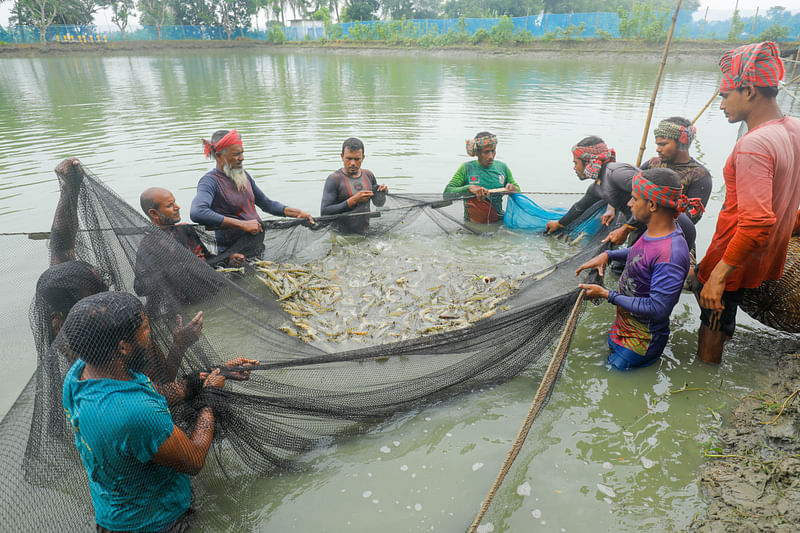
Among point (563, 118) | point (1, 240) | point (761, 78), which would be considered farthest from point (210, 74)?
point (761, 78)

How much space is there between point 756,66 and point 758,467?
2.76 m

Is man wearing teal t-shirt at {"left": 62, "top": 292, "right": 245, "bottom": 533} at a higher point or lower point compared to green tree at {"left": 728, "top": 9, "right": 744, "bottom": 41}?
lower

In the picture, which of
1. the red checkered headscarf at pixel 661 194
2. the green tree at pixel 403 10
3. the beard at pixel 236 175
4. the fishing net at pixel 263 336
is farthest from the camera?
the green tree at pixel 403 10

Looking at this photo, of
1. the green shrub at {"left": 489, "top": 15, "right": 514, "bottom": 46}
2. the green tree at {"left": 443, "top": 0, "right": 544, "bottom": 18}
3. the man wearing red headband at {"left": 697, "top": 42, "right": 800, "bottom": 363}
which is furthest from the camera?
the green tree at {"left": 443, "top": 0, "right": 544, "bottom": 18}

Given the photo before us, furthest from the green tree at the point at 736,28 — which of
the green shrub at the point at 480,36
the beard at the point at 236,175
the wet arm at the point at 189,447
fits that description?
the wet arm at the point at 189,447

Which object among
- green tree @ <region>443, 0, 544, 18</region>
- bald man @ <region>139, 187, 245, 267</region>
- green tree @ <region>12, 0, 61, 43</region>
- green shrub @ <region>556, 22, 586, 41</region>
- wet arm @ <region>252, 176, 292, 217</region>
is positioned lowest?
wet arm @ <region>252, 176, 292, 217</region>

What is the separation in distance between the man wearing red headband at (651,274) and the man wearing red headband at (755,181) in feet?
1.12

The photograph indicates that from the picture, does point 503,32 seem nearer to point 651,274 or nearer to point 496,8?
point 496,8

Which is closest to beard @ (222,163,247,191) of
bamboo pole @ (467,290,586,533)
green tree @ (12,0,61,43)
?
bamboo pole @ (467,290,586,533)

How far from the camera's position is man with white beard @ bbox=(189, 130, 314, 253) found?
504 centimetres

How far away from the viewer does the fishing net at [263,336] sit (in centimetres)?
248

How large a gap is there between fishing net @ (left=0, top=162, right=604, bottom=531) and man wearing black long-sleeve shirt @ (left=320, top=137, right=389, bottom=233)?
495mm

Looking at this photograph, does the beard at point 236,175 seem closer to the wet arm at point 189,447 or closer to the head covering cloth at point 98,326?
the wet arm at point 189,447

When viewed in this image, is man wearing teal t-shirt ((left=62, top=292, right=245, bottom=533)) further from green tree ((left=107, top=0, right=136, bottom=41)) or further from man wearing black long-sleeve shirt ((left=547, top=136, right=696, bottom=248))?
green tree ((left=107, top=0, right=136, bottom=41))
